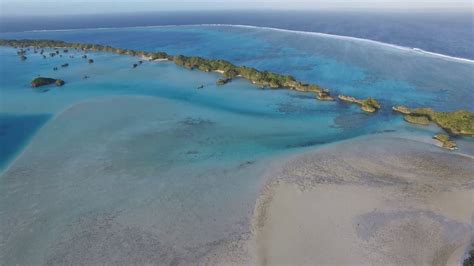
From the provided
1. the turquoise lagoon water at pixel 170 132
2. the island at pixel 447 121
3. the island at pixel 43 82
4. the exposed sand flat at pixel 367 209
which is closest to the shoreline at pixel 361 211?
the exposed sand flat at pixel 367 209

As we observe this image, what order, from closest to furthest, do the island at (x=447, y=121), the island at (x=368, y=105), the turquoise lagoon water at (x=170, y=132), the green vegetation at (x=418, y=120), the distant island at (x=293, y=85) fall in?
the turquoise lagoon water at (x=170, y=132) → the island at (x=447, y=121) → the distant island at (x=293, y=85) → the green vegetation at (x=418, y=120) → the island at (x=368, y=105)

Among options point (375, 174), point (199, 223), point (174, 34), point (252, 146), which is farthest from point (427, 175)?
point (174, 34)

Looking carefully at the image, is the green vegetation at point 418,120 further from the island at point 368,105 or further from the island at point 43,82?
the island at point 43,82

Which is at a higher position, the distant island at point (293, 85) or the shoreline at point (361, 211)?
the distant island at point (293, 85)

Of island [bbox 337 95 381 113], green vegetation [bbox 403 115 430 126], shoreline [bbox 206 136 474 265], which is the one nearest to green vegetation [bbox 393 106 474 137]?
green vegetation [bbox 403 115 430 126]

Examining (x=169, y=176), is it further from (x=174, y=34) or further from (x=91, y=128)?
(x=174, y=34)

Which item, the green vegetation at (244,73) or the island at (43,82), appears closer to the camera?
the green vegetation at (244,73)

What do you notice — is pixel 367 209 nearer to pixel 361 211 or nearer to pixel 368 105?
pixel 361 211
